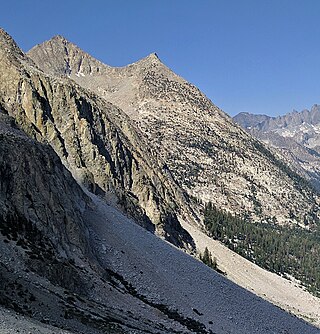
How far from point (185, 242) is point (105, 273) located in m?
65.6

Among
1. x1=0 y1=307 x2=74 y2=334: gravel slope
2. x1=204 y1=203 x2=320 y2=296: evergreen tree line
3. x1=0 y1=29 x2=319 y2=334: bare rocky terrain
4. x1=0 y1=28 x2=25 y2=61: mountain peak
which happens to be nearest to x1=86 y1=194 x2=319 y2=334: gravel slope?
x1=0 y1=29 x2=319 y2=334: bare rocky terrain

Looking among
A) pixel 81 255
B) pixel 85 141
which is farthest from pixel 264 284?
pixel 81 255

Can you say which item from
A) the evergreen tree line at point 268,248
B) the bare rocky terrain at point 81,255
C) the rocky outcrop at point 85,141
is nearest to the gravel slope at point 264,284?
the bare rocky terrain at point 81,255

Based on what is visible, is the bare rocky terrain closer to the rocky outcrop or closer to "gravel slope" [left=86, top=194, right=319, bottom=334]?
"gravel slope" [left=86, top=194, right=319, bottom=334]

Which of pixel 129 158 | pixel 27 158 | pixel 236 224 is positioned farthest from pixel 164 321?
pixel 236 224

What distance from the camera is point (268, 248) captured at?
178500mm

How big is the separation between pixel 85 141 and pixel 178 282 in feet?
189

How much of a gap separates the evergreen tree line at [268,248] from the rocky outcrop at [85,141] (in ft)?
123

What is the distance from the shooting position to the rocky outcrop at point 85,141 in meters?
93.6

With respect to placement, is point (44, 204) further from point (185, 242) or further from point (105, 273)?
point (185, 242)

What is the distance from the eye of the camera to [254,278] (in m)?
104

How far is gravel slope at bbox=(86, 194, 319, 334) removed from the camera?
53031mm

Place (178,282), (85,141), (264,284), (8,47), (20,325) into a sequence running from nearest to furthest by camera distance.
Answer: (20,325), (178,282), (264,284), (85,141), (8,47)

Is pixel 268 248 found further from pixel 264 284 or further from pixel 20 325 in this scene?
pixel 20 325
